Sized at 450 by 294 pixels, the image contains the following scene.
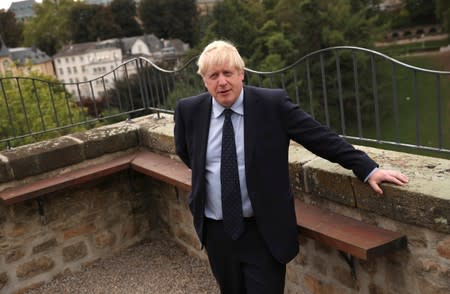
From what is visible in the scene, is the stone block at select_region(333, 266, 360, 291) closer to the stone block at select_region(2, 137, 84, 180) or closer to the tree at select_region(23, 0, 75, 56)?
the stone block at select_region(2, 137, 84, 180)

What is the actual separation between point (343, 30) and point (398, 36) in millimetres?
22514

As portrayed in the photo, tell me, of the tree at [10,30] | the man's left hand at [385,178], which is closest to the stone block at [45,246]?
the man's left hand at [385,178]

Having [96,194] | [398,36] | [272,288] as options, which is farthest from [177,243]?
[398,36]

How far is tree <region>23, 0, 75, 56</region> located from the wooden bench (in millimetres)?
76492

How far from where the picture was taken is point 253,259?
244 centimetres

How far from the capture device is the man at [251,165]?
2.35m

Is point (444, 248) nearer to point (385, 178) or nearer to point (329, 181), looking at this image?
point (385, 178)

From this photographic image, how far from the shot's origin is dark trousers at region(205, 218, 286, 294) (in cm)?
243

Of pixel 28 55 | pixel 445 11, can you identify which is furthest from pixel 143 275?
pixel 28 55

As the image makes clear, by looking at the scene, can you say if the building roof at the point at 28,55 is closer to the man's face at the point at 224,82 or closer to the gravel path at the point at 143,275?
the gravel path at the point at 143,275

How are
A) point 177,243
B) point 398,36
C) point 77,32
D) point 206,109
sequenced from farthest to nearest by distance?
point 77,32 → point 398,36 → point 177,243 → point 206,109

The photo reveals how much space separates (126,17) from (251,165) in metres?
69.6

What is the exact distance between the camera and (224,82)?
2.33 m

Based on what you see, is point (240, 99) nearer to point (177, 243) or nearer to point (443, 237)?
point (443, 237)
